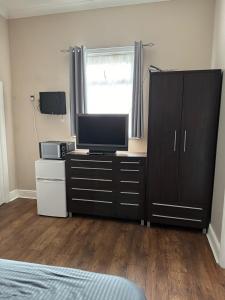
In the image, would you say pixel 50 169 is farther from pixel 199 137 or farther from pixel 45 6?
pixel 45 6

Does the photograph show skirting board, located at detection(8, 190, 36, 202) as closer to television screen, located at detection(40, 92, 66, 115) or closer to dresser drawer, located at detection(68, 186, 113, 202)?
dresser drawer, located at detection(68, 186, 113, 202)

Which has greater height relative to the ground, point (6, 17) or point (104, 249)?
point (6, 17)

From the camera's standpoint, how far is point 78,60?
3.53 metres

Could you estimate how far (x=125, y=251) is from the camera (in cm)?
255

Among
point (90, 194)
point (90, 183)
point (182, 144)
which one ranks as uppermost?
point (182, 144)

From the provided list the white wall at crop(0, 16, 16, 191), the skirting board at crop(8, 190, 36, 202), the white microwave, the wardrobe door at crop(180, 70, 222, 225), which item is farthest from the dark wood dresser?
the white wall at crop(0, 16, 16, 191)

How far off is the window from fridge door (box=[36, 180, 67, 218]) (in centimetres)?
128

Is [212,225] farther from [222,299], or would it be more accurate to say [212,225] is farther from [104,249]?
[104,249]

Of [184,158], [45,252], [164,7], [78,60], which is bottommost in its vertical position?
[45,252]

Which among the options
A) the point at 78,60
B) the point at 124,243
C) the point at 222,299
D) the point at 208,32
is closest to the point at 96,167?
the point at 124,243

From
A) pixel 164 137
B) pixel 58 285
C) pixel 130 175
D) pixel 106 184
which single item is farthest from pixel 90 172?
pixel 58 285

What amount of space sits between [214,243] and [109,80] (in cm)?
263


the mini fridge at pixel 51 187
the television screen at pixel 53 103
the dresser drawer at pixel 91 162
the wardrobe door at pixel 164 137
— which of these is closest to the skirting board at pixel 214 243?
the wardrobe door at pixel 164 137

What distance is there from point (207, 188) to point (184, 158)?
454 millimetres
